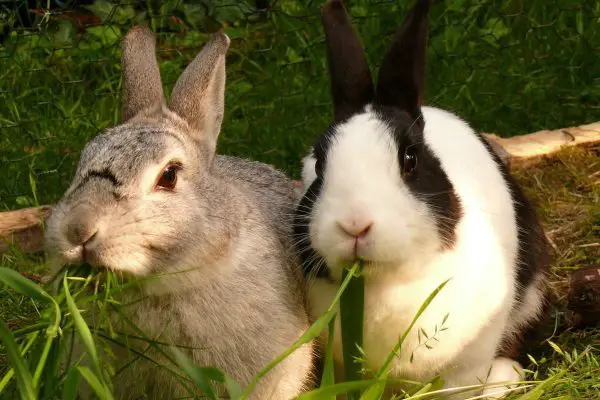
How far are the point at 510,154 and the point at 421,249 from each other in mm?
1808

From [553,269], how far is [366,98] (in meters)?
1.33

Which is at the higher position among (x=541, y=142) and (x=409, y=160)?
(x=409, y=160)

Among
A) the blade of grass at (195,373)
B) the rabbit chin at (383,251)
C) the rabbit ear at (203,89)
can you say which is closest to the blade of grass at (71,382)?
the blade of grass at (195,373)

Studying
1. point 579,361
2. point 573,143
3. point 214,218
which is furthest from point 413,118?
point 573,143

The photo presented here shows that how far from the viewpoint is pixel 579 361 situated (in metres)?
3.76

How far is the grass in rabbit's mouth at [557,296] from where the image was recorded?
3.00 m

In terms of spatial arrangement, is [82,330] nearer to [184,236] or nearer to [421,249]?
[184,236]

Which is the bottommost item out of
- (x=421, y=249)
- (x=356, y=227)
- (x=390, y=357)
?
(x=390, y=357)

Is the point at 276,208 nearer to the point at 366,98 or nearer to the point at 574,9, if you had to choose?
the point at 366,98

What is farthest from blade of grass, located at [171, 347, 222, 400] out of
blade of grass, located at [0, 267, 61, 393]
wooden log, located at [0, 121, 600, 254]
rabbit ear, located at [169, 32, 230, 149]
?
wooden log, located at [0, 121, 600, 254]

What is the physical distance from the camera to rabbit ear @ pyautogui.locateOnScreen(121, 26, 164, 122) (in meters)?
3.51

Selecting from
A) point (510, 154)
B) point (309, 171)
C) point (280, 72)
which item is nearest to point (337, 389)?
point (309, 171)

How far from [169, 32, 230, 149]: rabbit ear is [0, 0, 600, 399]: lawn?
1672 mm

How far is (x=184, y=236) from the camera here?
10.1 feet
